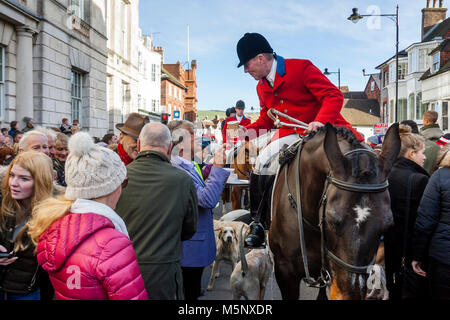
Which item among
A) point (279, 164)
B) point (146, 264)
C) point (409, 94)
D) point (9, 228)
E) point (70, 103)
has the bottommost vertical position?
point (146, 264)

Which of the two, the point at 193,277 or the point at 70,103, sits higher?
the point at 70,103

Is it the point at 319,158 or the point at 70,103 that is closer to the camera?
the point at 319,158

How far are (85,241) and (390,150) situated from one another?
2.16m

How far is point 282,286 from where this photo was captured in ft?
12.2

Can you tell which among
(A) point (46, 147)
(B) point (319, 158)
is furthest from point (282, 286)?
(A) point (46, 147)

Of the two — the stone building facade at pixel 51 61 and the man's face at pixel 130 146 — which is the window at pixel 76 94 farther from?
the man's face at pixel 130 146

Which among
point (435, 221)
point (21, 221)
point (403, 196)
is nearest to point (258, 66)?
point (403, 196)

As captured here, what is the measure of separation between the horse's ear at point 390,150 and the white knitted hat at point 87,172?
186 cm

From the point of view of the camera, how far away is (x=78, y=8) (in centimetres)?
1748

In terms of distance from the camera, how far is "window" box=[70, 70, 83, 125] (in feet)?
56.2

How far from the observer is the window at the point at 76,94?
56.2ft

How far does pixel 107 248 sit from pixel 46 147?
11.4 ft

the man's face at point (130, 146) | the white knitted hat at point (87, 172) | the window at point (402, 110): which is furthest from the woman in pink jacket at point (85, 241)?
the window at point (402, 110)

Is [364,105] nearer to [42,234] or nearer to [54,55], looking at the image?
[54,55]
